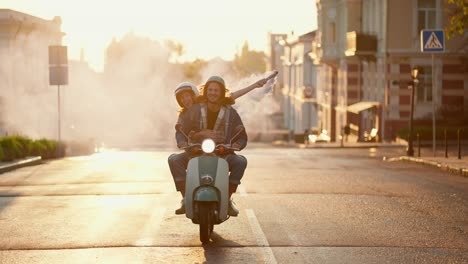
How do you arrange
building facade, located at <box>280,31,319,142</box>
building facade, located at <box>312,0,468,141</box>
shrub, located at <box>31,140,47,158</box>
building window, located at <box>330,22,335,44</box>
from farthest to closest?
building facade, located at <box>280,31,319,142</box>, building window, located at <box>330,22,335,44</box>, building facade, located at <box>312,0,468,141</box>, shrub, located at <box>31,140,47,158</box>

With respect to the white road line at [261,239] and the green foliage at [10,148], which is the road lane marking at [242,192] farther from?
the green foliage at [10,148]

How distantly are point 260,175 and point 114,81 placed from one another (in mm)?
97878

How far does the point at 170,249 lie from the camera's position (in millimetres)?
9898

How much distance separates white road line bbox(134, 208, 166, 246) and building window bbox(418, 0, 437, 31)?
36.7 m

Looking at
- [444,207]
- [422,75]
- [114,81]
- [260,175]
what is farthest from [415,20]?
[114,81]

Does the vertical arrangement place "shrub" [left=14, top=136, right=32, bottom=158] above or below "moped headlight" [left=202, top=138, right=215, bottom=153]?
below

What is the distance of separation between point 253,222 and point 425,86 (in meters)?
37.5

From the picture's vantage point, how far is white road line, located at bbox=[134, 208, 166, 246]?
Answer: 1037cm

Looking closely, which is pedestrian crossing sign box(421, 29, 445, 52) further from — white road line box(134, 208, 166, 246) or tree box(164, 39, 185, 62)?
tree box(164, 39, 185, 62)

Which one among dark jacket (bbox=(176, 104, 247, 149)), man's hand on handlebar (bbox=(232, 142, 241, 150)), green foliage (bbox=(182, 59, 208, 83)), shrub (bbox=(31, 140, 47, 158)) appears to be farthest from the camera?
green foliage (bbox=(182, 59, 208, 83))

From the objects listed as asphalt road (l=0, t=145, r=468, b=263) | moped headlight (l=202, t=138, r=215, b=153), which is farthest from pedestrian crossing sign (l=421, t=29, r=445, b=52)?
moped headlight (l=202, t=138, r=215, b=153)

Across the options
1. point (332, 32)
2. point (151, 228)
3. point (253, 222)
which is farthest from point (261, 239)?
point (332, 32)

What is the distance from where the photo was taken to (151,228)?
11.5m

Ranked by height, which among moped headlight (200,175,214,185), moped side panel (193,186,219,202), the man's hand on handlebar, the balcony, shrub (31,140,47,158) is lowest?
shrub (31,140,47,158)
